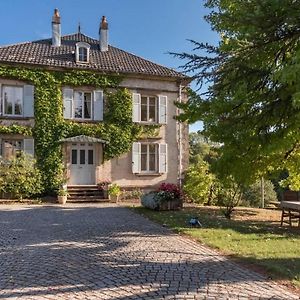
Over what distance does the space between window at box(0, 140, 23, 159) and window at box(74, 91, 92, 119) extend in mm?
3295

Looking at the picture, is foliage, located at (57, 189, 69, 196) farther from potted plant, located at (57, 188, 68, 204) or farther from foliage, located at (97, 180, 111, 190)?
foliage, located at (97, 180, 111, 190)

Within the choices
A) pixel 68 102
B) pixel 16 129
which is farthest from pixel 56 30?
pixel 16 129

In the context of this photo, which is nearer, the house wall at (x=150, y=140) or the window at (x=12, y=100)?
the window at (x=12, y=100)

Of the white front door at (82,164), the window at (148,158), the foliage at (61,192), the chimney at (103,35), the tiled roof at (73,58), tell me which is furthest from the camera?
the chimney at (103,35)

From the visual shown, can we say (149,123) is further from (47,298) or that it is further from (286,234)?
(47,298)

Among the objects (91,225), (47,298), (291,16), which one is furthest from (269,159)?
(47,298)

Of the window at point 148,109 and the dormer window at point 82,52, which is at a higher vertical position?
the dormer window at point 82,52

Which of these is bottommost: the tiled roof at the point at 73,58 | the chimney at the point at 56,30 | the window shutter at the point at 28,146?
the window shutter at the point at 28,146

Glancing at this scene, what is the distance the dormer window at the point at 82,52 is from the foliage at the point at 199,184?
8.62 m

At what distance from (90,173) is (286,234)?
11.7 m

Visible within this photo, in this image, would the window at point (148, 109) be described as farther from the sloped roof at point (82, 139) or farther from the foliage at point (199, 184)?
the foliage at point (199, 184)

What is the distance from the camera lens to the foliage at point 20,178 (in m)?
17.6

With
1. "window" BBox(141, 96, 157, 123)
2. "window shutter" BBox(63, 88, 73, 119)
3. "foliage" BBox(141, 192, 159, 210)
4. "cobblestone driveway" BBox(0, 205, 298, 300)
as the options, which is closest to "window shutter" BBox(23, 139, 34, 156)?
"window shutter" BBox(63, 88, 73, 119)

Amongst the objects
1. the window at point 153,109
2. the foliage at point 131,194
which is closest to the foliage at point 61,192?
the foliage at point 131,194
